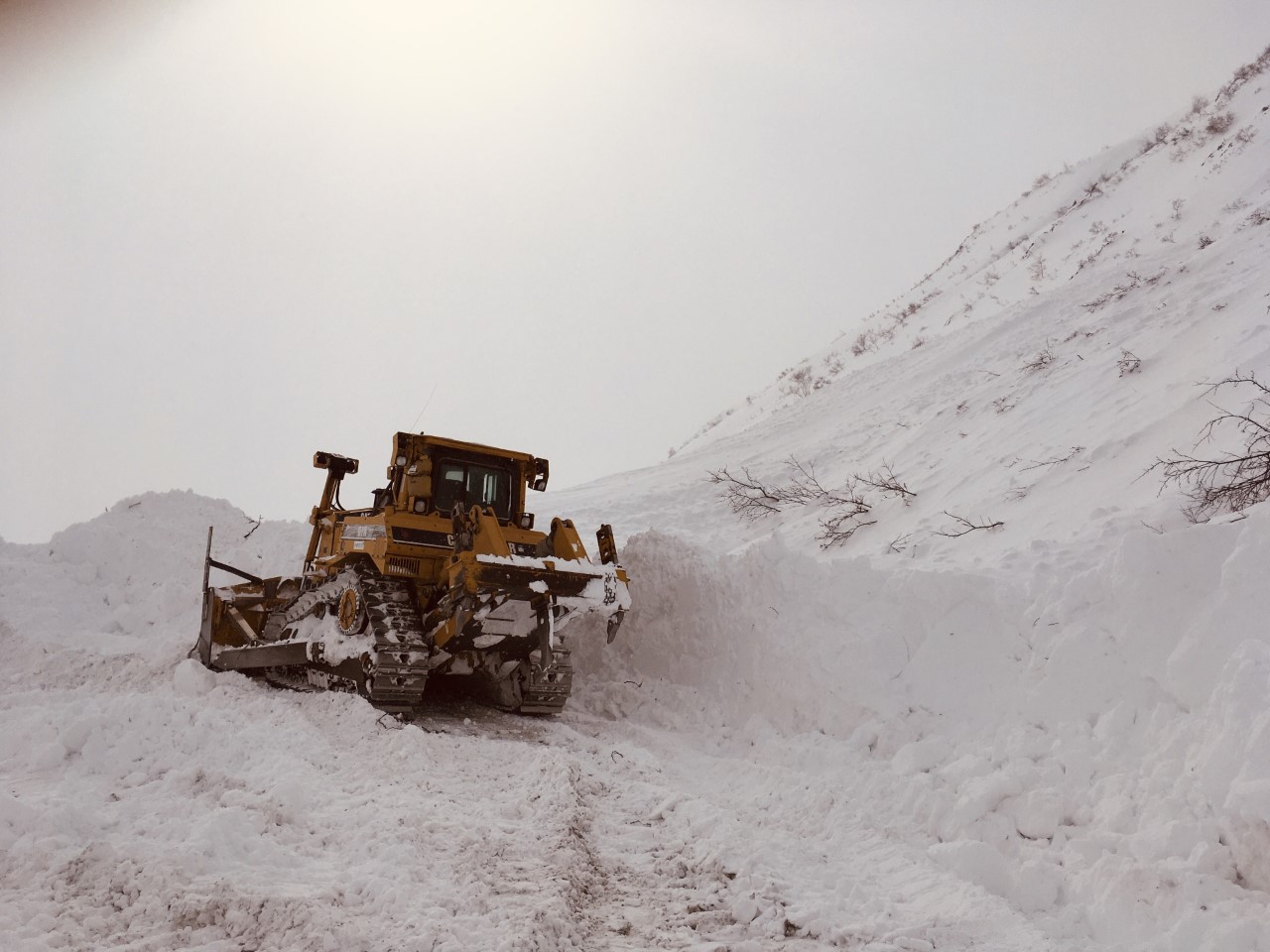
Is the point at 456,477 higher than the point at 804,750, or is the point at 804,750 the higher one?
the point at 456,477

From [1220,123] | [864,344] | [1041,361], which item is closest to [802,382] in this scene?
[864,344]

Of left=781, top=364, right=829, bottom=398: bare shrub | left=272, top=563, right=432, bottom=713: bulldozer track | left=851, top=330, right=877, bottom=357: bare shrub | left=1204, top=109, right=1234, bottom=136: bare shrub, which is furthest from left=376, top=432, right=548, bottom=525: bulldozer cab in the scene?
left=1204, top=109, right=1234, bottom=136: bare shrub

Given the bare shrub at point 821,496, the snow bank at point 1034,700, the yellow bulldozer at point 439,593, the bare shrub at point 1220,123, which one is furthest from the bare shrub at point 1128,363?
the bare shrub at point 1220,123

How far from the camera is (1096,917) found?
419 cm

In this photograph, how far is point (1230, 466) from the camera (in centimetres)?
684

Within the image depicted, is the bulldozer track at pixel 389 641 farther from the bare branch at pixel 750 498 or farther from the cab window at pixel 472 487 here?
the bare branch at pixel 750 498

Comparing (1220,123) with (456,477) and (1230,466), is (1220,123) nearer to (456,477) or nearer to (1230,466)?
(1230,466)

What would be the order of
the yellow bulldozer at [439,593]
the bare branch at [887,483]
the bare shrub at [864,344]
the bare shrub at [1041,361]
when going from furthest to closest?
the bare shrub at [864,344]
the bare shrub at [1041,361]
the bare branch at [887,483]
the yellow bulldozer at [439,593]

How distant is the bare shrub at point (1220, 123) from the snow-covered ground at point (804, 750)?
30.8ft

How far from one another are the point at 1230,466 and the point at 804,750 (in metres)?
3.94

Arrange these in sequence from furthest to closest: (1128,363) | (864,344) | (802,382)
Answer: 1. (802,382)
2. (864,344)
3. (1128,363)

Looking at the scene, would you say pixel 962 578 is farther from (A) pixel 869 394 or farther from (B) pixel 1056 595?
(A) pixel 869 394

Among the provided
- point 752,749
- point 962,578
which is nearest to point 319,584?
point 752,749

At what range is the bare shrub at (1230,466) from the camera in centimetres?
647
